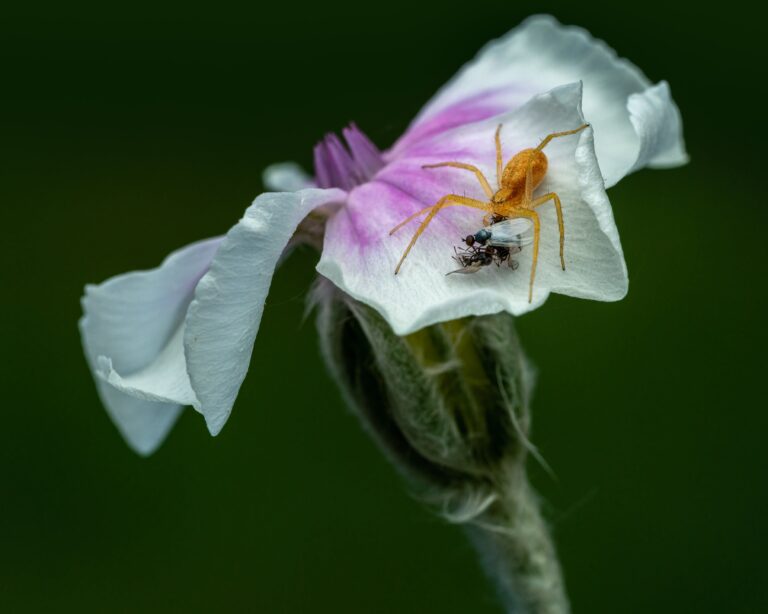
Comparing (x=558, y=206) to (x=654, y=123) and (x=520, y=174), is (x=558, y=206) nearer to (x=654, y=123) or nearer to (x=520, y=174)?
(x=520, y=174)

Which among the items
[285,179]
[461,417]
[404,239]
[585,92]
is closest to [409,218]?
[404,239]

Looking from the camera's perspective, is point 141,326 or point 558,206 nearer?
point 558,206

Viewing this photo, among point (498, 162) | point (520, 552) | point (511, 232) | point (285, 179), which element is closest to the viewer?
point (511, 232)

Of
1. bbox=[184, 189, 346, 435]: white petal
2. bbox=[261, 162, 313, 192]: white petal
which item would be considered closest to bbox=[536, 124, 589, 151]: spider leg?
bbox=[184, 189, 346, 435]: white petal

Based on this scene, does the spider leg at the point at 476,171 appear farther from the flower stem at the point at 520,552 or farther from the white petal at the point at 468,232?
the flower stem at the point at 520,552

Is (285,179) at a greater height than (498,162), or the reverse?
(498,162)

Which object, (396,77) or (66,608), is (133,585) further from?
(396,77)

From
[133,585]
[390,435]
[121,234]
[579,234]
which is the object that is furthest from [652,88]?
[121,234]
